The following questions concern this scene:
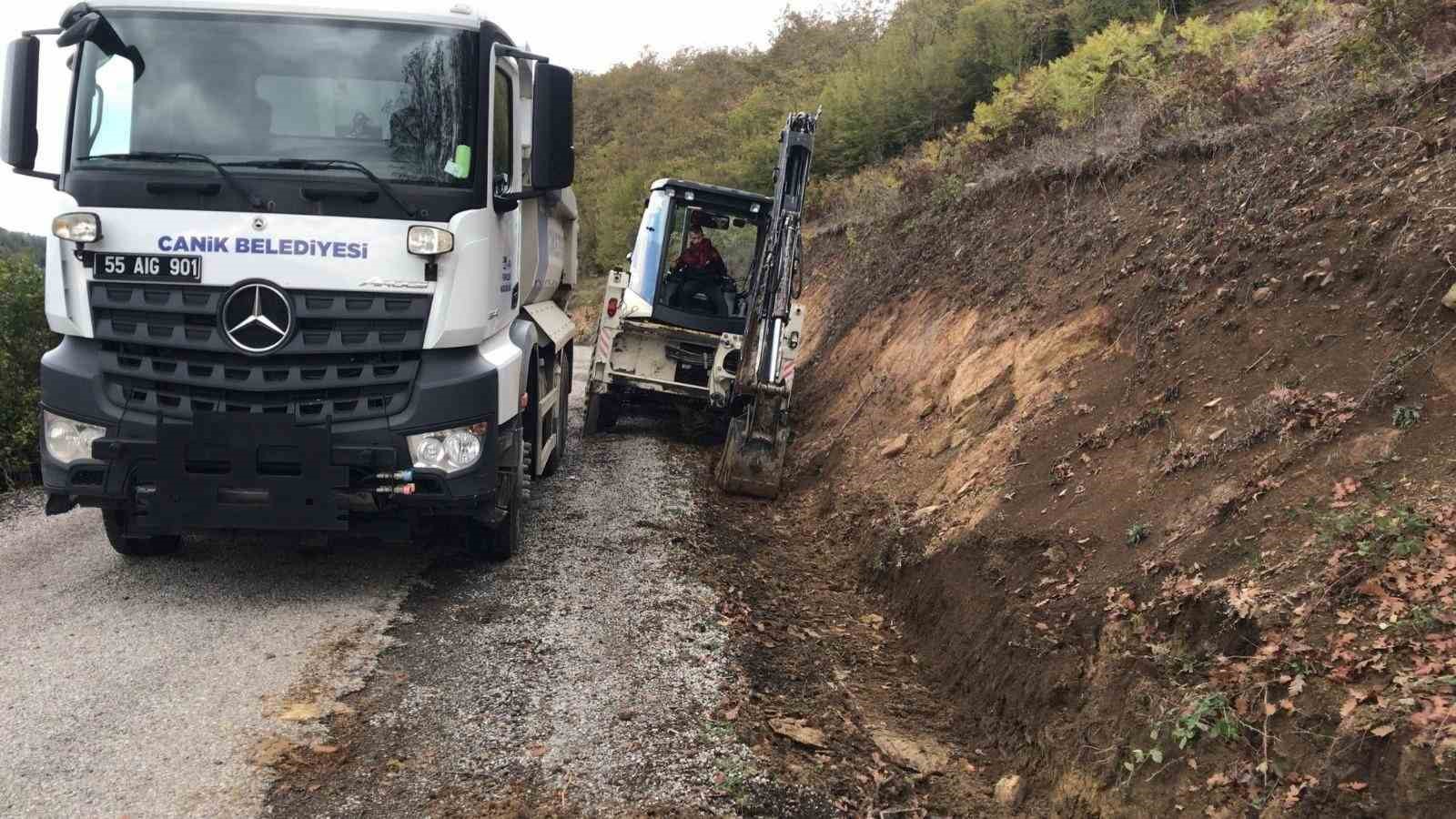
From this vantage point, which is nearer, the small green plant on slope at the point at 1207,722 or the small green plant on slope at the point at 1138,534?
the small green plant on slope at the point at 1207,722

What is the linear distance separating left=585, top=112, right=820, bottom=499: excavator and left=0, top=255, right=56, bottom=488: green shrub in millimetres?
5353

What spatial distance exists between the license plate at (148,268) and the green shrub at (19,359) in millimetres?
4609

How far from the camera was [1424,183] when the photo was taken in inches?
214

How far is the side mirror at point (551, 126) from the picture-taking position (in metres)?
5.74

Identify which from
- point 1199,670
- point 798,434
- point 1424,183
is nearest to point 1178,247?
point 1424,183

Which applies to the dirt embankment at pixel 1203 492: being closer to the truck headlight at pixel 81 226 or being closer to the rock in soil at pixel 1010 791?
the rock in soil at pixel 1010 791

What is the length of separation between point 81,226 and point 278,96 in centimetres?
120

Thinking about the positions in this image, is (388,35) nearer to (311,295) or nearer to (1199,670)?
(311,295)

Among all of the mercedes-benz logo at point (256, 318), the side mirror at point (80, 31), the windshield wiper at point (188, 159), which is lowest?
the mercedes-benz logo at point (256, 318)

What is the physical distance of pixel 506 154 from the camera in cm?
616

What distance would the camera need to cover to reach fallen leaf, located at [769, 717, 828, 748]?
14.3 feet

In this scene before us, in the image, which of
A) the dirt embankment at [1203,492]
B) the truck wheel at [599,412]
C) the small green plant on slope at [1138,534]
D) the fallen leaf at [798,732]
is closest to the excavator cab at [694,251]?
the truck wheel at [599,412]

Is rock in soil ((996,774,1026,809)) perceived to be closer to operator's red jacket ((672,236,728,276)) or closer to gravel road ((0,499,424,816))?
gravel road ((0,499,424,816))

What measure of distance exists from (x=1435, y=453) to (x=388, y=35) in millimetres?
5392
